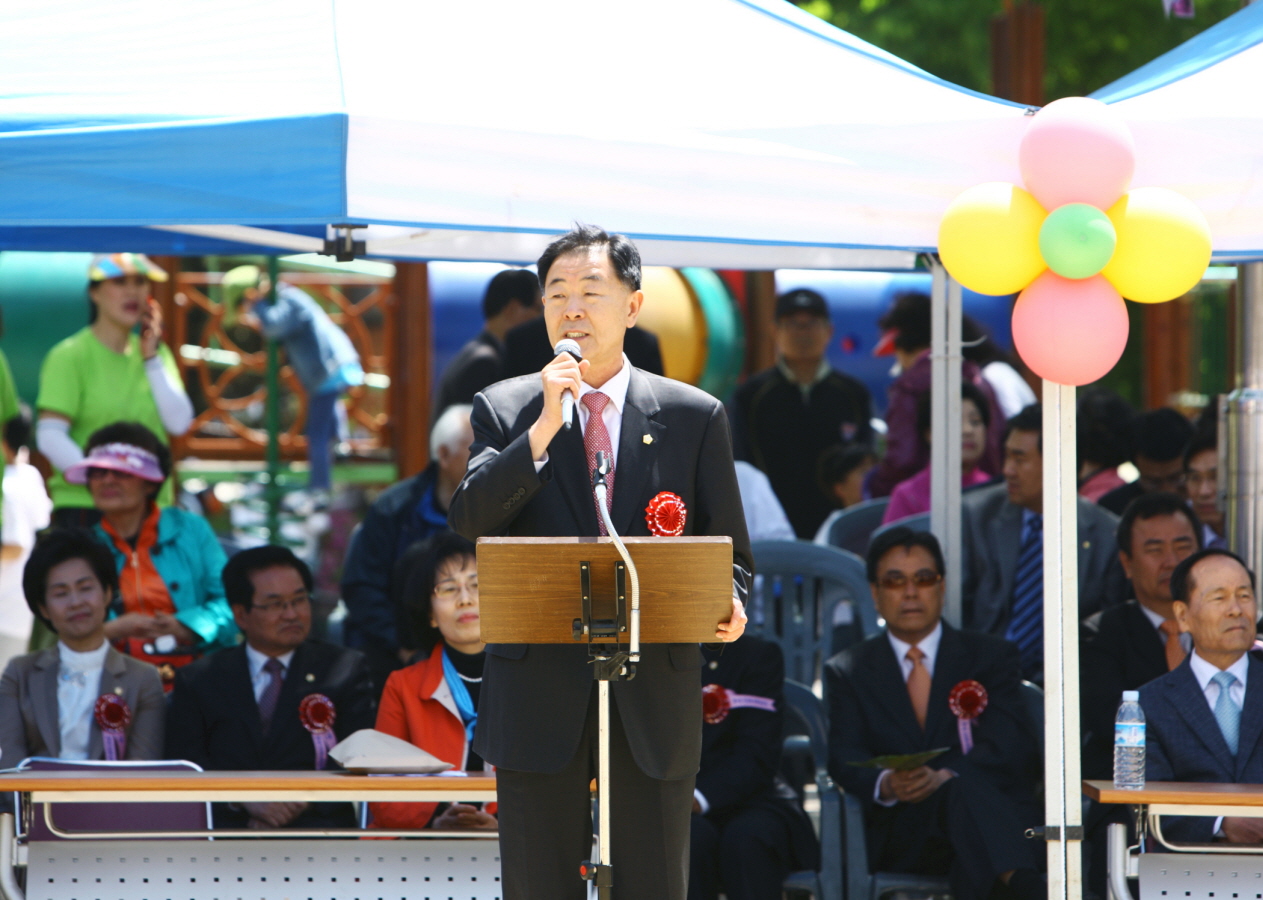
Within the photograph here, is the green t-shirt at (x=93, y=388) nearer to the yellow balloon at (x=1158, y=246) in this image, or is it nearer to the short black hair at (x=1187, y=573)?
the short black hair at (x=1187, y=573)

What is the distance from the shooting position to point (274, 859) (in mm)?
3992

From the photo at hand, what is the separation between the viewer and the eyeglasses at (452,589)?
14.9ft

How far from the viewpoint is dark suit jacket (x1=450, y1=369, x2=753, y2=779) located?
2.93 meters

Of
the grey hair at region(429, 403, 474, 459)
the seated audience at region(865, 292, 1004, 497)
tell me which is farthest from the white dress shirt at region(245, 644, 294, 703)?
the seated audience at region(865, 292, 1004, 497)

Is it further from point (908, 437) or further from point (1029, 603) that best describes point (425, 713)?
point (908, 437)

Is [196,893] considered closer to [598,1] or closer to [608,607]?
[608,607]

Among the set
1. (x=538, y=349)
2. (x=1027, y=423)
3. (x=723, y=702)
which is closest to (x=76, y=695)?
(x=723, y=702)

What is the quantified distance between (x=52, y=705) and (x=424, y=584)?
1166 millimetres

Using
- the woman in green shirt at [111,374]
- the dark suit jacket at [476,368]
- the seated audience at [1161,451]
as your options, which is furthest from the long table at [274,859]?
the seated audience at [1161,451]

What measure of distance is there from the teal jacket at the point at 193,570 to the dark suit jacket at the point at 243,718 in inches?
28.2

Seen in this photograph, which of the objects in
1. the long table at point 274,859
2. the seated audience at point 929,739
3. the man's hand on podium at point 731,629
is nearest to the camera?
the man's hand on podium at point 731,629

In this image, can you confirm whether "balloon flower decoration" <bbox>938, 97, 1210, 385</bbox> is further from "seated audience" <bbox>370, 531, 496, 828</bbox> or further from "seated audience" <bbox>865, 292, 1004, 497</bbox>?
"seated audience" <bbox>865, 292, 1004, 497</bbox>

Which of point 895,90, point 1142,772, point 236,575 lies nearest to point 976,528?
point 1142,772

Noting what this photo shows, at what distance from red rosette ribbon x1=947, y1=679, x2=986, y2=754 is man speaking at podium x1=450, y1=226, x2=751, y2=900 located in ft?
6.00
